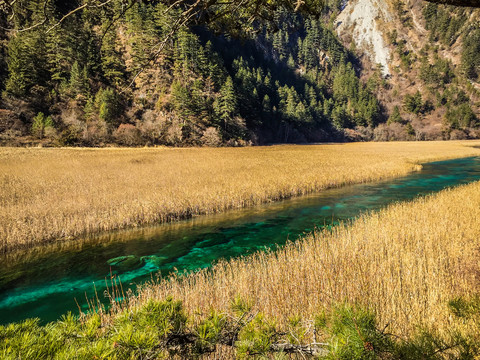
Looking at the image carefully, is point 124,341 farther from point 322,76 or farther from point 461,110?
point 322,76

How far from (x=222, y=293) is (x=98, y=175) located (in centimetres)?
1976

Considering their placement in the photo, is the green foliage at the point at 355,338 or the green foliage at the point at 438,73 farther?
the green foliage at the point at 438,73

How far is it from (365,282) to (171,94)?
6681 cm

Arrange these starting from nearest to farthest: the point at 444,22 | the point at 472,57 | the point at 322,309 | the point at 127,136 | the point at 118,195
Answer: the point at 322,309
the point at 118,195
the point at 127,136
the point at 472,57
the point at 444,22

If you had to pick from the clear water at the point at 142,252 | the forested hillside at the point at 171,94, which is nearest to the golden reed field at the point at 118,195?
the clear water at the point at 142,252

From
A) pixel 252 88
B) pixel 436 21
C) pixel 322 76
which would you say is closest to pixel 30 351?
pixel 252 88

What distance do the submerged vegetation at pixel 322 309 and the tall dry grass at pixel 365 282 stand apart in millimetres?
30

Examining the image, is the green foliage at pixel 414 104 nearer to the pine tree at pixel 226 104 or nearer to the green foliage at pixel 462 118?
the green foliage at pixel 462 118

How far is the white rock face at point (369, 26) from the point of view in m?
157

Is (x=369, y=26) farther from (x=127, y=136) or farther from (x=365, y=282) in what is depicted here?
(x=365, y=282)

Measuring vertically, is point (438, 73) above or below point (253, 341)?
above

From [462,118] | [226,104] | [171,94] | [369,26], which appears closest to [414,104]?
[462,118]

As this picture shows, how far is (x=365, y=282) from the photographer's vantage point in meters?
5.17

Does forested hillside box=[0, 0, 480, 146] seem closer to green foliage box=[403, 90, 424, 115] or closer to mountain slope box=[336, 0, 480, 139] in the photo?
green foliage box=[403, 90, 424, 115]
